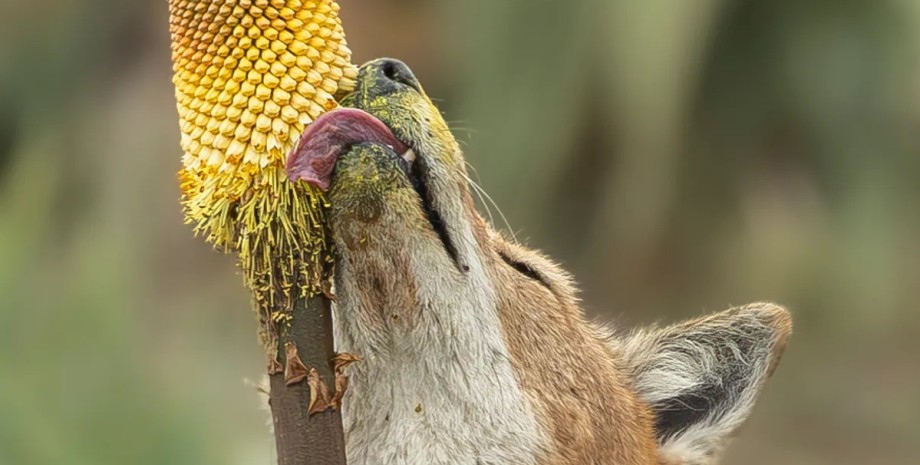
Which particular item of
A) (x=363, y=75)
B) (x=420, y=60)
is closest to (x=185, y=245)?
(x=420, y=60)

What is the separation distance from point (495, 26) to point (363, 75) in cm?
585

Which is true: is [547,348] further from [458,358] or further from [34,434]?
[34,434]

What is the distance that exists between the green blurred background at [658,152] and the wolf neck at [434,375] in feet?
15.2

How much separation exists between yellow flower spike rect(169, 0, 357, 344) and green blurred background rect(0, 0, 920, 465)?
5.13 m

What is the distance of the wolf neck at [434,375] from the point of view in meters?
2.17

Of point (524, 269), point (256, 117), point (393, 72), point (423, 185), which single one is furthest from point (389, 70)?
point (524, 269)

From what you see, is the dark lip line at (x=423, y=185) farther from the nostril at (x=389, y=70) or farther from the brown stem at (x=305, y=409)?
the brown stem at (x=305, y=409)

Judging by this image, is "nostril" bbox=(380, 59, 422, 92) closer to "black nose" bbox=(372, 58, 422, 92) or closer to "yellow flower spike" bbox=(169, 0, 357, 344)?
"black nose" bbox=(372, 58, 422, 92)

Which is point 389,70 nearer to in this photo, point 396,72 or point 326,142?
point 396,72

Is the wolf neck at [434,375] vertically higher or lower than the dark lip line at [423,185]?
lower

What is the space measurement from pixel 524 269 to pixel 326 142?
3.13ft

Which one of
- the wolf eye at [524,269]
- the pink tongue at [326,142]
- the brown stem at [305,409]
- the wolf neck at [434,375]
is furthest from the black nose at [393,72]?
the wolf eye at [524,269]

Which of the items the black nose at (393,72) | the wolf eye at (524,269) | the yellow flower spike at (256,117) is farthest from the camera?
the wolf eye at (524,269)


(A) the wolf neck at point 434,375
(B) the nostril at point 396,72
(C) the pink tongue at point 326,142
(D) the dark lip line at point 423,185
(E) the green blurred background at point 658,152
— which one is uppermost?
(B) the nostril at point 396,72
